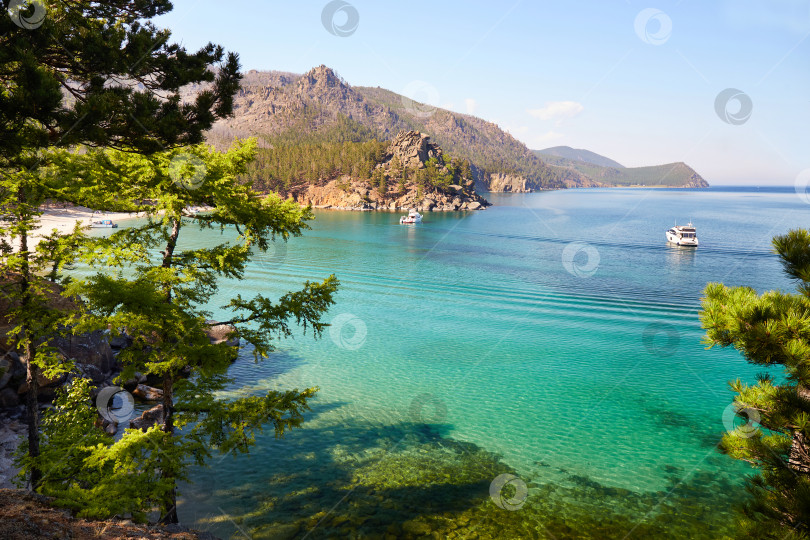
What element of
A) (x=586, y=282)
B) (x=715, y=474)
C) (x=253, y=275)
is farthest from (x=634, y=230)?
(x=715, y=474)

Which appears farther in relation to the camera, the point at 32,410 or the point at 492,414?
the point at 492,414

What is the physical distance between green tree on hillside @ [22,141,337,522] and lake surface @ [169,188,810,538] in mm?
4818

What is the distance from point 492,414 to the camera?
23531 millimetres

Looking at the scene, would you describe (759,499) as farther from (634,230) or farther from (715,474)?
(634,230)

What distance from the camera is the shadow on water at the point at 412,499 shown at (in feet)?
48.1

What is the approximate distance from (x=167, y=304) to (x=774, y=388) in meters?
→ 12.9

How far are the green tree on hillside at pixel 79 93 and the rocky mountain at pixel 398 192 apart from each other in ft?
495

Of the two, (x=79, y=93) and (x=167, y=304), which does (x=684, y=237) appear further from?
(x=79, y=93)

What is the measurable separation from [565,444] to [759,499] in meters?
14.7

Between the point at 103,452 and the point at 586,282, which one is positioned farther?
the point at 586,282

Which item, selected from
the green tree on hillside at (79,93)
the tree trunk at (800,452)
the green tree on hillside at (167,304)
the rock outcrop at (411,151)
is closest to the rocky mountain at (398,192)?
the rock outcrop at (411,151)

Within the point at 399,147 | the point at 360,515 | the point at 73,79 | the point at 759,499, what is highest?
the point at 399,147

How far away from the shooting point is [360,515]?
15.2m

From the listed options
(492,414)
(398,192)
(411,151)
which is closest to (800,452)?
(492,414)
